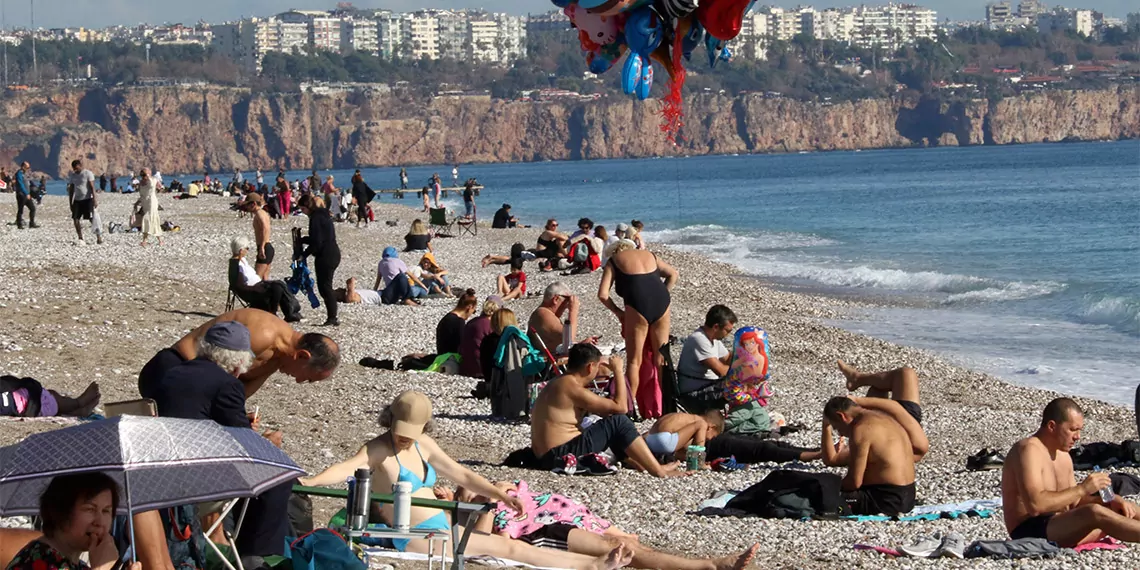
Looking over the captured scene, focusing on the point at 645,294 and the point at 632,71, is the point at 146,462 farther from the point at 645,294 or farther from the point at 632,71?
the point at 645,294

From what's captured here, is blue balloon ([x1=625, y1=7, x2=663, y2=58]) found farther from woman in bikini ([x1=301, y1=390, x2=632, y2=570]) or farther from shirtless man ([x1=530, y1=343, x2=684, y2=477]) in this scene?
shirtless man ([x1=530, y1=343, x2=684, y2=477])

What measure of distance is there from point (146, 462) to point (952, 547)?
4.03 meters

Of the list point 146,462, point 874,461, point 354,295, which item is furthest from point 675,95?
point 354,295

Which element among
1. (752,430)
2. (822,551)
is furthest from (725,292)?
(822,551)

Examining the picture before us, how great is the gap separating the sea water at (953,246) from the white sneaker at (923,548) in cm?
761

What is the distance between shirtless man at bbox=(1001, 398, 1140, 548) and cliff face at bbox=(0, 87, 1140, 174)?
557ft

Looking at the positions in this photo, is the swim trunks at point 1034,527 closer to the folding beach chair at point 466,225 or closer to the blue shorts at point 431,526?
the blue shorts at point 431,526

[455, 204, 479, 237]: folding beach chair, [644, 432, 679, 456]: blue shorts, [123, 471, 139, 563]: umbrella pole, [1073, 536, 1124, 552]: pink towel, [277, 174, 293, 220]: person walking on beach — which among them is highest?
[123, 471, 139, 563]: umbrella pole

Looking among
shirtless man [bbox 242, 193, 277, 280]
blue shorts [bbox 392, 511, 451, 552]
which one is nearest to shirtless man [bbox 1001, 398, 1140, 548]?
blue shorts [bbox 392, 511, 451, 552]

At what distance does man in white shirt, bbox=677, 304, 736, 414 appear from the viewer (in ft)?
34.5

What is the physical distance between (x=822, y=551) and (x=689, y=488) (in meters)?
1.61

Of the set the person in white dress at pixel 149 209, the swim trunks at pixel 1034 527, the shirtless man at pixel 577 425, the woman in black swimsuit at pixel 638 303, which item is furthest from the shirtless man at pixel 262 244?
the swim trunks at pixel 1034 527

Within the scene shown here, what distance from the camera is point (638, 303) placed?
35.7ft

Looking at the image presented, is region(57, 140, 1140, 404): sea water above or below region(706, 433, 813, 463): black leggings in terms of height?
below
